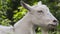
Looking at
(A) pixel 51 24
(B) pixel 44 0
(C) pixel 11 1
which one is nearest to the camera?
(A) pixel 51 24

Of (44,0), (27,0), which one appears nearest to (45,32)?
(44,0)

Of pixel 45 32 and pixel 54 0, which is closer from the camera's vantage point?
pixel 45 32

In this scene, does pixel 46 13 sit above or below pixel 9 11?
above

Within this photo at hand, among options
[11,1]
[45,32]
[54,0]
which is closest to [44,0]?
[54,0]

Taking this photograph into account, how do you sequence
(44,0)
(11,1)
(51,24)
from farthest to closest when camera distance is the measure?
(11,1) < (44,0) < (51,24)

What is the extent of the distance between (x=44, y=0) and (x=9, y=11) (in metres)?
1.47

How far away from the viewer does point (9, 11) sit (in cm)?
1157

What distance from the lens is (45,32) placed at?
7379 mm

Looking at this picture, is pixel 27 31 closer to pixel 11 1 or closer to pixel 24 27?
pixel 24 27

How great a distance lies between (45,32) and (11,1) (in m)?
4.30

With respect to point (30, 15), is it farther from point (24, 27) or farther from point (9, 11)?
point (9, 11)

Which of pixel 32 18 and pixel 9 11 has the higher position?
pixel 32 18

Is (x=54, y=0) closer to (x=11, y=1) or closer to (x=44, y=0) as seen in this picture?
(x=44, y=0)

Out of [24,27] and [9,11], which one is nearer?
[24,27]
